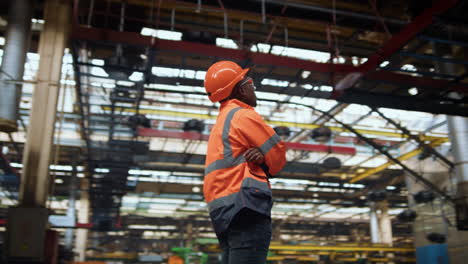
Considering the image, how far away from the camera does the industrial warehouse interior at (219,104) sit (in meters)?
7.26

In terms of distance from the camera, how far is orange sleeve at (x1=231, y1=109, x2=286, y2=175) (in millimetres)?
2066

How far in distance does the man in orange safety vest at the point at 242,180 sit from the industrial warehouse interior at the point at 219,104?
Result: 74.0 inches

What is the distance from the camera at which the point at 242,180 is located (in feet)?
6.67

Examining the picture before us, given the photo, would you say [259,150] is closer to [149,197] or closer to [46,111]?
[46,111]

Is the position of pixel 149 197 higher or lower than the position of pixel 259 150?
higher

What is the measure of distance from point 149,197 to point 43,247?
17.8 meters

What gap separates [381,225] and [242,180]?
2400 centimetres

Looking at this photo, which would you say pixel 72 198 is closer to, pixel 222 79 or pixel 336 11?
pixel 336 11

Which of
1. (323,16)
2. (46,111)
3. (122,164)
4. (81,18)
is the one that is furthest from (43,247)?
(122,164)

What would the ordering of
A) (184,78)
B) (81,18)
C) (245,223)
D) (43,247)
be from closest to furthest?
1. (245,223)
2. (43,247)
3. (184,78)
4. (81,18)

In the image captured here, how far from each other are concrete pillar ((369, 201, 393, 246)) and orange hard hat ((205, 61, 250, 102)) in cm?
2309

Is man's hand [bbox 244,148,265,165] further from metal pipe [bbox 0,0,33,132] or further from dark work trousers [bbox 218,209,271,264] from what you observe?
metal pipe [bbox 0,0,33,132]

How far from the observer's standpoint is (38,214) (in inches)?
267

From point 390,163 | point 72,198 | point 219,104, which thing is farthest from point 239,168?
point 390,163
